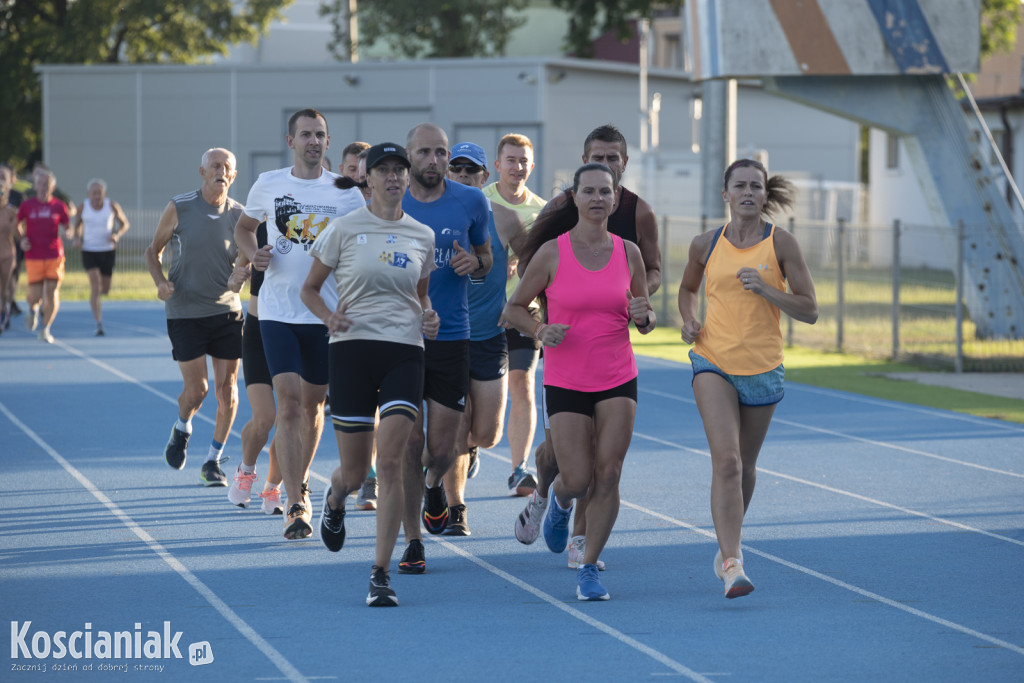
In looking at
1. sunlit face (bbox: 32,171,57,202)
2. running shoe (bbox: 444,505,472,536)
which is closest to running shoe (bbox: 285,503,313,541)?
running shoe (bbox: 444,505,472,536)

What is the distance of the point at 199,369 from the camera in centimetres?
989

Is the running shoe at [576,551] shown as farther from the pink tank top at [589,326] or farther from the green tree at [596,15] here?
the green tree at [596,15]

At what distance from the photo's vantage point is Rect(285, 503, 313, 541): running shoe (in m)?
8.06

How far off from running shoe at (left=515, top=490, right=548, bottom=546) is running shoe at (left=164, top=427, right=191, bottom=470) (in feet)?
10.9

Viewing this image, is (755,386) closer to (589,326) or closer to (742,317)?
(742,317)

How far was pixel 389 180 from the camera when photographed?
6824 mm

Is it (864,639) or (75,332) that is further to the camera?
(75,332)

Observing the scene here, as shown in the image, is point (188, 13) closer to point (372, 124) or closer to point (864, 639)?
point (372, 124)

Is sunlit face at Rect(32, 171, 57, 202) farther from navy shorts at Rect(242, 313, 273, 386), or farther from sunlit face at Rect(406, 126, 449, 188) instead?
sunlit face at Rect(406, 126, 449, 188)

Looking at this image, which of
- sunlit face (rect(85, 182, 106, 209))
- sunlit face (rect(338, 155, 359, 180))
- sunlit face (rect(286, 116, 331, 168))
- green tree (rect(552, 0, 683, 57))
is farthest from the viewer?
green tree (rect(552, 0, 683, 57))

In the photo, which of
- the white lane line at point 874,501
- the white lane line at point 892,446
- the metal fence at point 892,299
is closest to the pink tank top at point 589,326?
the white lane line at point 874,501

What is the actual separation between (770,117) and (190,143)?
703 inches

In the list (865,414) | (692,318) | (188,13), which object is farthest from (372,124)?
(692,318)

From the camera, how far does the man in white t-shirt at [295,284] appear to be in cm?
795
